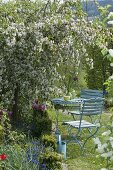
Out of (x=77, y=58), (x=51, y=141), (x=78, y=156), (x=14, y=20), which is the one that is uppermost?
(x=14, y=20)

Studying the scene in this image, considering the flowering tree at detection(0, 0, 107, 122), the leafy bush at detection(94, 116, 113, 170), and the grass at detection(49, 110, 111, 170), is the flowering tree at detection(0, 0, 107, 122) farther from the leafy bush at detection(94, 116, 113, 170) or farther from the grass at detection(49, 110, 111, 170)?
the leafy bush at detection(94, 116, 113, 170)

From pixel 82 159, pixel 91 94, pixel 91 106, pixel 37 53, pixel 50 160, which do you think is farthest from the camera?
pixel 91 94

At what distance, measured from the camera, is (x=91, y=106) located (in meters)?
9.39

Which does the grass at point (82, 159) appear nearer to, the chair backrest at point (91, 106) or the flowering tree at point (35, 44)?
the chair backrest at point (91, 106)

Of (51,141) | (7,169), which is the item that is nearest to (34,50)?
(51,141)

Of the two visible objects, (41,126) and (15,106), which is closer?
(41,126)

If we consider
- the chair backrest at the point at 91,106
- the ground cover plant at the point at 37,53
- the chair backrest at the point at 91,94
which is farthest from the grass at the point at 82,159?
the chair backrest at the point at 91,94

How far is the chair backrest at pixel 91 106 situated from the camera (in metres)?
9.28

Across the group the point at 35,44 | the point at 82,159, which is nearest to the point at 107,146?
the point at 82,159

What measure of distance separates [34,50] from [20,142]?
249 centimetres

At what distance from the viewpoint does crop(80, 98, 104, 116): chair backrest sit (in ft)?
30.5

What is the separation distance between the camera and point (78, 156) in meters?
8.83

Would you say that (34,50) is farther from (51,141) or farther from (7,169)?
(7,169)

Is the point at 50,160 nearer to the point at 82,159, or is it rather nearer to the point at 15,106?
the point at 82,159
